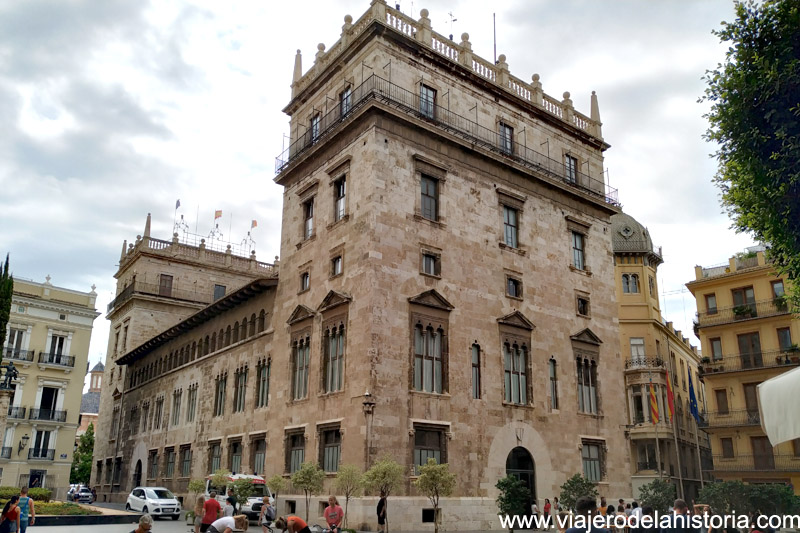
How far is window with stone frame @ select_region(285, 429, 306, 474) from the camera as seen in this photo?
1161 inches

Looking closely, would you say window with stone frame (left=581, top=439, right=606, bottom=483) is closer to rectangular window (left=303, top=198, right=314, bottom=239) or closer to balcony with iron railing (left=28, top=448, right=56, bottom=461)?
rectangular window (left=303, top=198, right=314, bottom=239)

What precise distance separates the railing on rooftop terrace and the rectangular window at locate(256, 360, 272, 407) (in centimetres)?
1036

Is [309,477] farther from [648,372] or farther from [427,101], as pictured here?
[648,372]

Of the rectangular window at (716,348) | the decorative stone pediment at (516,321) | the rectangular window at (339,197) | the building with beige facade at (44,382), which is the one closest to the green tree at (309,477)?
the decorative stone pediment at (516,321)

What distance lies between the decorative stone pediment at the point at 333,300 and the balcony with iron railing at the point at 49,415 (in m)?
33.0

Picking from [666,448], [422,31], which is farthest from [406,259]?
[666,448]

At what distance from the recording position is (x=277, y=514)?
29.5 m

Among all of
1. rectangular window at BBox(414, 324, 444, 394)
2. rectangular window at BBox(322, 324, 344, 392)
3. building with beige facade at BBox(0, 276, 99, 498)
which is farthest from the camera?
building with beige facade at BBox(0, 276, 99, 498)

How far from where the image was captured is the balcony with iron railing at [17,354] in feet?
166

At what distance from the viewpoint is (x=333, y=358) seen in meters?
28.9

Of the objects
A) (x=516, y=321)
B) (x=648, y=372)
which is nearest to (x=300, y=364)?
(x=516, y=321)

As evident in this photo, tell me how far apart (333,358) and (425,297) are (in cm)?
472

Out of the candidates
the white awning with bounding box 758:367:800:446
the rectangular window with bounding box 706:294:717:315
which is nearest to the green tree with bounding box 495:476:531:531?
the white awning with bounding box 758:367:800:446

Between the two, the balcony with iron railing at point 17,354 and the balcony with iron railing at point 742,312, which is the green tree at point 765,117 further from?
the balcony with iron railing at point 17,354
